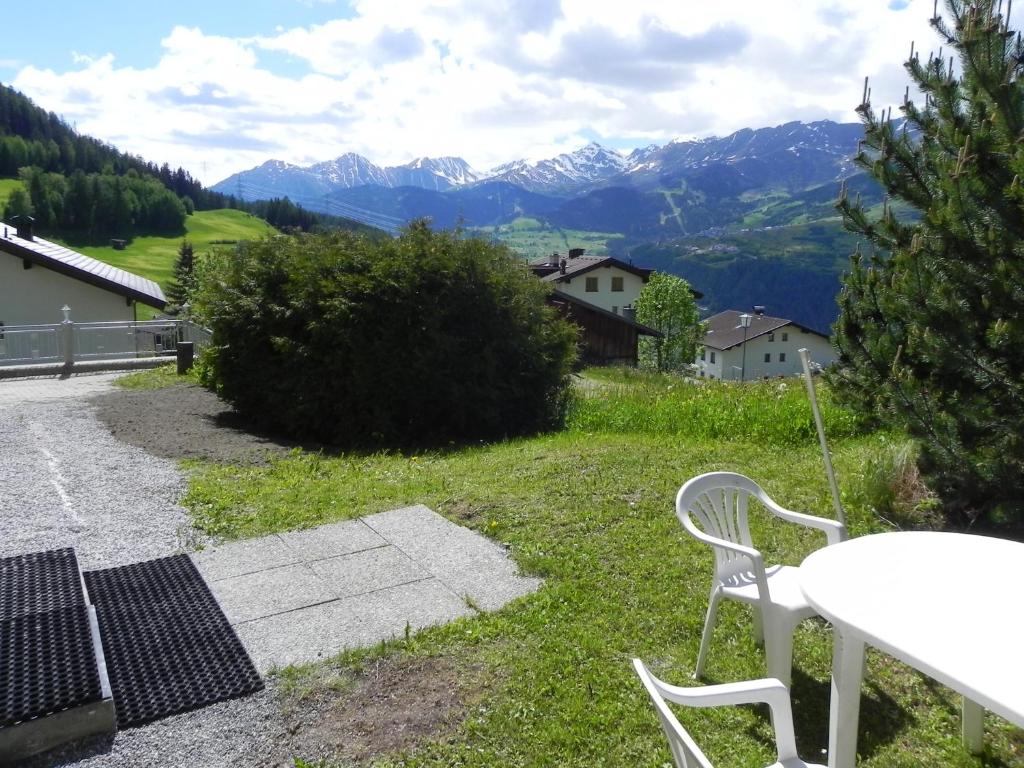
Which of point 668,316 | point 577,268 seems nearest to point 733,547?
point 577,268

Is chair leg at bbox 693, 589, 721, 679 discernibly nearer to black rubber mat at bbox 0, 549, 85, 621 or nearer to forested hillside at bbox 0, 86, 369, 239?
black rubber mat at bbox 0, 549, 85, 621

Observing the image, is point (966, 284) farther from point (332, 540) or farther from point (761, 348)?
point (761, 348)

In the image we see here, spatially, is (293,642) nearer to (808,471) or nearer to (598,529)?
(598,529)

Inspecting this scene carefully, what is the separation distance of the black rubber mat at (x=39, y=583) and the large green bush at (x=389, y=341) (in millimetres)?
5737

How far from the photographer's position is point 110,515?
250 inches

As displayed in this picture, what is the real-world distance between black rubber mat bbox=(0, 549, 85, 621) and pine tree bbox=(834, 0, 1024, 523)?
16.6ft

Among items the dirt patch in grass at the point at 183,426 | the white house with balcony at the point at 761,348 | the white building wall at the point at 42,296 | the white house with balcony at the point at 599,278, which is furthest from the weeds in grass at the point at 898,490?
the white house with balcony at the point at 761,348

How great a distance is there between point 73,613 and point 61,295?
24.0m

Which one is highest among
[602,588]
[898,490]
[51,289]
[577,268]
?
[577,268]

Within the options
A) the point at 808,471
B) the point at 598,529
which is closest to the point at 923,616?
the point at 598,529

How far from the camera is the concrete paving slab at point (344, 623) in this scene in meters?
3.99

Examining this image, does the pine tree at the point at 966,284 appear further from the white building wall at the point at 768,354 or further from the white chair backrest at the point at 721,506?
the white building wall at the point at 768,354

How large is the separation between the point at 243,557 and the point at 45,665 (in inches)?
77.4

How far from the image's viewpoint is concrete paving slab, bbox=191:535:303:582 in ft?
16.7
